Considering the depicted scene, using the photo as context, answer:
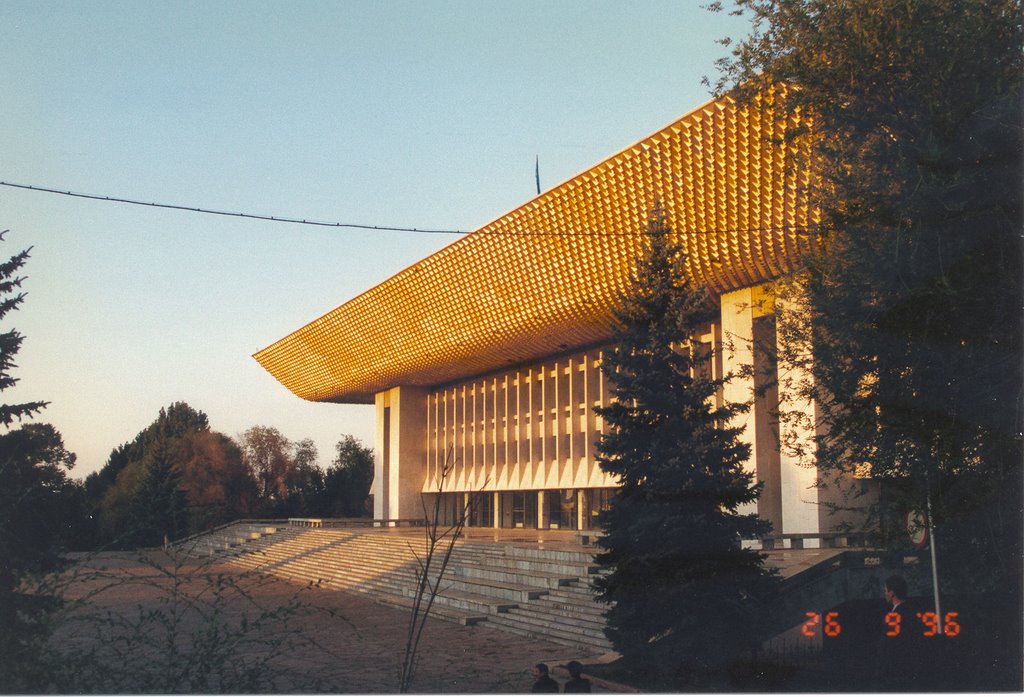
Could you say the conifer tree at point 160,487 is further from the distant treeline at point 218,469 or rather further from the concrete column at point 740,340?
the concrete column at point 740,340

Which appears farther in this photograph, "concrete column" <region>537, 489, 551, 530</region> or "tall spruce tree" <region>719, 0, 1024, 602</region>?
"concrete column" <region>537, 489, 551, 530</region>

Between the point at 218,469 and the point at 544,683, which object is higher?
the point at 218,469

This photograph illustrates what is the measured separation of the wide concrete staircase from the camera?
18.1m

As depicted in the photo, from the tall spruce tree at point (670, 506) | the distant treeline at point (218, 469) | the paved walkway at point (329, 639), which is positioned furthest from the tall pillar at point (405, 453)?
the tall spruce tree at point (670, 506)

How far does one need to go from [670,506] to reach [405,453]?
1381 inches

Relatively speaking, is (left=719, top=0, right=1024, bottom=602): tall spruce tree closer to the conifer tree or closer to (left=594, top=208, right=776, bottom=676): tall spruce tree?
(left=594, top=208, right=776, bottom=676): tall spruce tree

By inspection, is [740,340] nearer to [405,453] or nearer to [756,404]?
[756,404]

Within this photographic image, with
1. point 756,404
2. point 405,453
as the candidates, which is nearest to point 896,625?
point 756,404

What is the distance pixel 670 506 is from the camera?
1333 centimetres

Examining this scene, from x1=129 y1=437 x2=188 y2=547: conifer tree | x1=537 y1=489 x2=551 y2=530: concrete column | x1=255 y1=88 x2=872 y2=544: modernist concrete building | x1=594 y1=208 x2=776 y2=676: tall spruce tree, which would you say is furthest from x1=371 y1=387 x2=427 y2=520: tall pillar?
x1=594 y1=208 x2=776 y2=676: tall spruce tree

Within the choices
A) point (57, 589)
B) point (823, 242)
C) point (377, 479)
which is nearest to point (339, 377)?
point (377, 479)

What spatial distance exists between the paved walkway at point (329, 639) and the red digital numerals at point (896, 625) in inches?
132

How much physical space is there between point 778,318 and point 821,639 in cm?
480

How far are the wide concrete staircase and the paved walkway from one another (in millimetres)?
540
